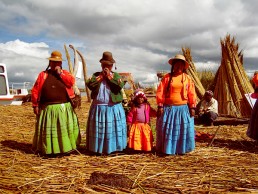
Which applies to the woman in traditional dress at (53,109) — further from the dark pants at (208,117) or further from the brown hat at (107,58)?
the dark pants at (208,117)

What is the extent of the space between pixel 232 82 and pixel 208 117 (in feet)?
6.49

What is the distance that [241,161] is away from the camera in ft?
15.8

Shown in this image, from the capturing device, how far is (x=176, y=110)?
509cm

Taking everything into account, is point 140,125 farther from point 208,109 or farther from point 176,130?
point 208,109

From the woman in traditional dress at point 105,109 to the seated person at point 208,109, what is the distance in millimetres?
4256

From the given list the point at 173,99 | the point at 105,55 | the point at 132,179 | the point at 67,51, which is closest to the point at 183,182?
the point at 132,179

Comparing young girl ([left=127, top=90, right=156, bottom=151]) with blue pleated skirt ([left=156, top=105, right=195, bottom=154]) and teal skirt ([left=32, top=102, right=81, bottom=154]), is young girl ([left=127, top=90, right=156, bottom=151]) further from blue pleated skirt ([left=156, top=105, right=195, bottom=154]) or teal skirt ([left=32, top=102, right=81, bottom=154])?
teal skirt ([left=32, top=102, right=81, bottom=154])

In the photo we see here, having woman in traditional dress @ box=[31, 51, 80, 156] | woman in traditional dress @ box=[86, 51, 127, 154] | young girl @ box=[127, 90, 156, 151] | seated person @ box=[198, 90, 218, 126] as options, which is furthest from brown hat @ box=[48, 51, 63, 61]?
seated person @ box=[198, 90, 218, 126]

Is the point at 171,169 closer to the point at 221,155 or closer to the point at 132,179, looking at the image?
the point at 132,179

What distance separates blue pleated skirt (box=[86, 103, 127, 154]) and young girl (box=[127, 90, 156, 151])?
0.29m

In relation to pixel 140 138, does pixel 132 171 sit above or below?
below

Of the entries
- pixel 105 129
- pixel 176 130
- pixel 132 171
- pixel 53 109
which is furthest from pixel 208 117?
Result: pixel 53 109

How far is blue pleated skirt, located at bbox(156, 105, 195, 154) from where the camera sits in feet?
16.6

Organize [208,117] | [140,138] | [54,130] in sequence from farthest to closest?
[208,117]
[140,138]
[54,130]
